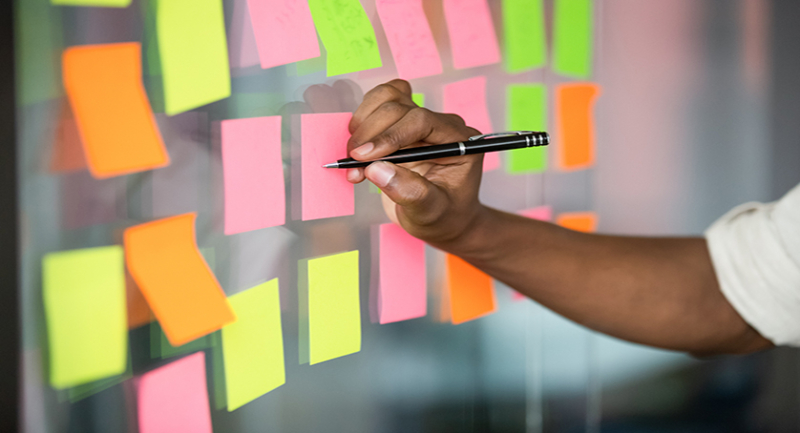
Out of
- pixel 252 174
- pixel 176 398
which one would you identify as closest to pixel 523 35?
pixel 252 174

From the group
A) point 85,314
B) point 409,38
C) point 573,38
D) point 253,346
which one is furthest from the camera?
point 573,38

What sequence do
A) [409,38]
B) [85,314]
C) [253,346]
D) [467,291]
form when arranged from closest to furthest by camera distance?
1. [85,314]
2. [253,346]
3. [409,38]
4. [467,291]

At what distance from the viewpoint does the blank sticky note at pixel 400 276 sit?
575mm

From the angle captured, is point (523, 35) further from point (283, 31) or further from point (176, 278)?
point (176, 278)

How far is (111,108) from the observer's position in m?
0.36

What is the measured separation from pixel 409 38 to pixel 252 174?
246 millimetres

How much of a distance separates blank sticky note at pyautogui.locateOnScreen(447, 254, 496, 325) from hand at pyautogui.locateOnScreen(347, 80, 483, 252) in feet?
0.36

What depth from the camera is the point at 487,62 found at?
2.19 feet

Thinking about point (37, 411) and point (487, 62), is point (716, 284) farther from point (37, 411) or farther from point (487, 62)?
point (37, 411)

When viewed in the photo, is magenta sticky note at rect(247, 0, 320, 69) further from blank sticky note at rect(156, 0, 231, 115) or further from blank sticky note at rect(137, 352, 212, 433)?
blank sticky note at rect(137, 352, 212, 433)

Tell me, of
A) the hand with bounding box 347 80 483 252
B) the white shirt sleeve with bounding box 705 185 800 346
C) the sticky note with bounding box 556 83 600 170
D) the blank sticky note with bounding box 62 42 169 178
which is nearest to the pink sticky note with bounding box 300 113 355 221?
the hand with bounding box 347 80 483 252

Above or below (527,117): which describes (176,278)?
below

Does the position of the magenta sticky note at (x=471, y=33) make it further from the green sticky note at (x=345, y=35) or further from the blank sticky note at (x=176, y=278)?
the blank sticky note at (x=176, y=278)

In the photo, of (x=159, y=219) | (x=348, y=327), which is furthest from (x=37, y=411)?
(x=348, y=327)
